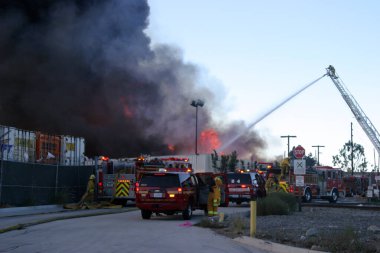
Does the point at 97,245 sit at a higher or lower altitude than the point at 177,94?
lower

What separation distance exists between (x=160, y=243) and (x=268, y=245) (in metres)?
2.26

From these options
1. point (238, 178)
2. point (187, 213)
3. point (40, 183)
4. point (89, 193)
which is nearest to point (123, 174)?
point (89, 193)

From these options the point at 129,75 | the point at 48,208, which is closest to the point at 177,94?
the point at 129,75

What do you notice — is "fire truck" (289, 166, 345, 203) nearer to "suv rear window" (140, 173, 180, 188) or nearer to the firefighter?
the firefighter

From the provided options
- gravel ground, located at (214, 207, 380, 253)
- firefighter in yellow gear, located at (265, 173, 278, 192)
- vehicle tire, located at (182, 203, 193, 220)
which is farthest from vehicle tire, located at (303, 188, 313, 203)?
gravel ground, located at (214, 207, 380, 253)

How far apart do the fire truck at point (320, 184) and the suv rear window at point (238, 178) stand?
5089 mm

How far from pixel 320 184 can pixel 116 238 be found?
76.2 ft

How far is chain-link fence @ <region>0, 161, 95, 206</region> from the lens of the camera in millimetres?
23250

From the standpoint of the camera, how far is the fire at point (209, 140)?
5450 centimetres

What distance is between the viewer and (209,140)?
54969 millimetres

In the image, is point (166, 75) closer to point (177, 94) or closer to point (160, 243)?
point (177, 94)

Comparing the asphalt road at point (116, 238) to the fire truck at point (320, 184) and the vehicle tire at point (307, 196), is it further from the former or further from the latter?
the vehicle tire at point (307, 196)

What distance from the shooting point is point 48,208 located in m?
24.9

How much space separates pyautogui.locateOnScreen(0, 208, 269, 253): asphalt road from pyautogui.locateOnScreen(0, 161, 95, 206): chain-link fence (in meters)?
6.36
